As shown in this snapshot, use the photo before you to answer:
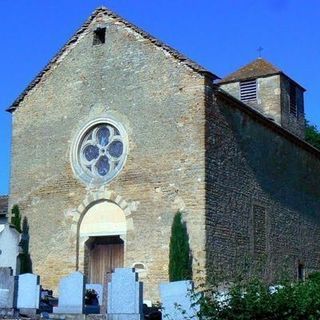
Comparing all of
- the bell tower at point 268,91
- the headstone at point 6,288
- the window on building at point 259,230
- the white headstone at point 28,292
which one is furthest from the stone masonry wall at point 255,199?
the headstone at point 6,288

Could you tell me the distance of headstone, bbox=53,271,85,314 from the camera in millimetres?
16609

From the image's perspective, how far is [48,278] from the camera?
969 inches

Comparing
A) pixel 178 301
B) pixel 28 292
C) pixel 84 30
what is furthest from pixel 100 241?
pixel 178 301

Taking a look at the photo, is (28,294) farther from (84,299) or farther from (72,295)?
(84,299)

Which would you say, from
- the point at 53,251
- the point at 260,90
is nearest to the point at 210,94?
the point at 53,251

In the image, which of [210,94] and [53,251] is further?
[53,251]

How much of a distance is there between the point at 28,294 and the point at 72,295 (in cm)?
126

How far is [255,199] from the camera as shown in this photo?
24.9m

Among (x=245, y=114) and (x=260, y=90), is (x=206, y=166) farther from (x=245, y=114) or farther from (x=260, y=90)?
(x=260, y=90)

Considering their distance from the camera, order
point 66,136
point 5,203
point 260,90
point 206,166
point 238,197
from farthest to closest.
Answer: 1. point 260,90
2. point 5,203
3. point 66,136
4. point 238,197
5. point 206,166

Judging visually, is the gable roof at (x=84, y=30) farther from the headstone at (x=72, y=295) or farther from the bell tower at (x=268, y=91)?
the bell tower at (x=268, y=91)

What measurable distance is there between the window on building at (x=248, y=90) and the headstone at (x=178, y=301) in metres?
19.9

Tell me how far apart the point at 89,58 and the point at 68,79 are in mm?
1237

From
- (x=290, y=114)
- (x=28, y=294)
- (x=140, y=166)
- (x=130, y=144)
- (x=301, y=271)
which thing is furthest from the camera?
(x=290, y=114)
